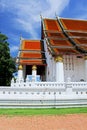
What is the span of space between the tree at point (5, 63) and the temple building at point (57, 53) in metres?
2.39

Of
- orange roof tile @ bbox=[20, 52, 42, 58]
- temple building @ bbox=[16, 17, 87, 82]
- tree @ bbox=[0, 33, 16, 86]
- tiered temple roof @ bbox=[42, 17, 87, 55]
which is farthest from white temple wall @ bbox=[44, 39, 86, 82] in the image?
tree @ bbox=[0, 33, 16, 86]

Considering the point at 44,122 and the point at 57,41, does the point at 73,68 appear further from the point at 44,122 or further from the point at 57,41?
the point at 44,122

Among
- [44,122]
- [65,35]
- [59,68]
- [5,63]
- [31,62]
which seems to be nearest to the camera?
[44,122]

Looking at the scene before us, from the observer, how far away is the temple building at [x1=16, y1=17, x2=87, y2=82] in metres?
20.8

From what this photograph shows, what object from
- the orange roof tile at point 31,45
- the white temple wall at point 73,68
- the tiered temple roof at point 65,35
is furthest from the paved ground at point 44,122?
the orange roof tile at point 31,45

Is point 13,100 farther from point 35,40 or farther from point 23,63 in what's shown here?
point 35,40

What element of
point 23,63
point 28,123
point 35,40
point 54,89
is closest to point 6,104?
point 54,89

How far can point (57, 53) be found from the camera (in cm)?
2002

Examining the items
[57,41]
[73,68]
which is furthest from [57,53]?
[57,41]

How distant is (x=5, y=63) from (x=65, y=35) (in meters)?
8.67

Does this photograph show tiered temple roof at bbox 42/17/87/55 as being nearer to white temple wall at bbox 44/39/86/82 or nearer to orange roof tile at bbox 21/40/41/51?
white temple wall at bbox 44/39/86/82

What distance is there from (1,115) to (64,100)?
337 cm

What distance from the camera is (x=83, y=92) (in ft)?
37.0

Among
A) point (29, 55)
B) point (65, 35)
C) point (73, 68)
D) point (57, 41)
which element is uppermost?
point (65, 35)
